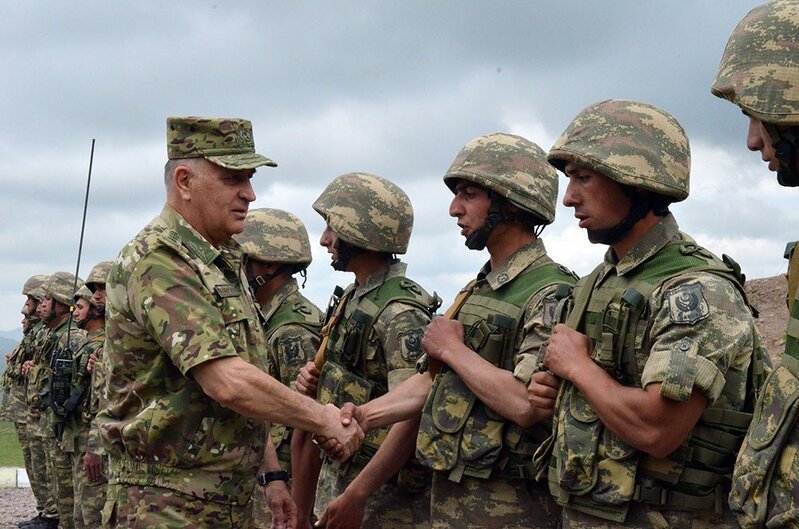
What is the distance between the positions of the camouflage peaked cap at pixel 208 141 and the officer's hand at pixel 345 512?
6.88 feet

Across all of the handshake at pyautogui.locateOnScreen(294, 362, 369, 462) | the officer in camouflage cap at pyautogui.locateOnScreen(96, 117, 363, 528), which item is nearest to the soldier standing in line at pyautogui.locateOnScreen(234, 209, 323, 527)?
the handshake at pyautogui.locateOnScreen(294, 362, 369, 462)

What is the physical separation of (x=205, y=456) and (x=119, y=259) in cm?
107

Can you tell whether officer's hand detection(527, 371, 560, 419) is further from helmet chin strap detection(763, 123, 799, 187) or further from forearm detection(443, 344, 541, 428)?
helmet chin strap detection(763, 123, 799, 187)

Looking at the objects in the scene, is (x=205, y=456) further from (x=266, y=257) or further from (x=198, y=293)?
(x=266, y=257)

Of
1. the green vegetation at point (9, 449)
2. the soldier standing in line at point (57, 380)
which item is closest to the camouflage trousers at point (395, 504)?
the soldier standing in line at point (57, 380)

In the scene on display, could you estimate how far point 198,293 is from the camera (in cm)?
476

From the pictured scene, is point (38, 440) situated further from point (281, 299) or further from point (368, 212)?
point (368, 212)

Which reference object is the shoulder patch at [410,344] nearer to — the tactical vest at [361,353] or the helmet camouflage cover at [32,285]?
the tactical vest at [361,353]

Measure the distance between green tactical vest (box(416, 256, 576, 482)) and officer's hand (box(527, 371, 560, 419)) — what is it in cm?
47

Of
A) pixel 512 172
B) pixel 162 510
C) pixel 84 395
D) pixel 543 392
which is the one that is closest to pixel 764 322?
pixel 84 395

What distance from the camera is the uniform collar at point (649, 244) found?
4477 mm

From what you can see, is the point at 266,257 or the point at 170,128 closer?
the point at 170,128

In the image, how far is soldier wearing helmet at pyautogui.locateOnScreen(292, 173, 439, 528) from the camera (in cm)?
613

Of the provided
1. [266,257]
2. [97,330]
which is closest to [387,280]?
[266,257]
